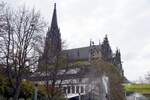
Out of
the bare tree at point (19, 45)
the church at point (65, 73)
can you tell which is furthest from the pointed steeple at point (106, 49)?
the bare tree at point (19, 45)

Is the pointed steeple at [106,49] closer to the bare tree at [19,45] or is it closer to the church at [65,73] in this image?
the church at [65,73]

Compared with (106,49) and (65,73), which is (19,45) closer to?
(65,73)

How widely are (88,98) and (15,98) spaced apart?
27061mm

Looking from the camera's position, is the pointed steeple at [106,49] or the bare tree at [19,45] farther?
the pointed steeple at [106,49]

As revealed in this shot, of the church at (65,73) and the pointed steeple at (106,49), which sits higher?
the pointed steeple at (106,49)

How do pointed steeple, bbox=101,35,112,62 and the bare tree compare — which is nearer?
the bare tree

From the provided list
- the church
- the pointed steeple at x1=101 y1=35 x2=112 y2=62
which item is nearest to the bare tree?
the church

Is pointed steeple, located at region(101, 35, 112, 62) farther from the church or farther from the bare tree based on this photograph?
the bare tree

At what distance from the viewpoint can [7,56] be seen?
28.8 meters

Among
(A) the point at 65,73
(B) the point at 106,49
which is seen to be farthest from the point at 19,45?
(B) the point at 106,49

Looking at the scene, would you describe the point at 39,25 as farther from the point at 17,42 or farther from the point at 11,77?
the point at 11,77

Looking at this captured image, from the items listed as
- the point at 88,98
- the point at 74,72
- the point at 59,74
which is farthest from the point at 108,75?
the point at 59,74

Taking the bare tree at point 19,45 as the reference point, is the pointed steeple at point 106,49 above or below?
above

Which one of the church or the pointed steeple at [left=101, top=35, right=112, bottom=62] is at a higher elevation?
the pointed steeple at [left=101, top=35, right=112, bottom=62]
